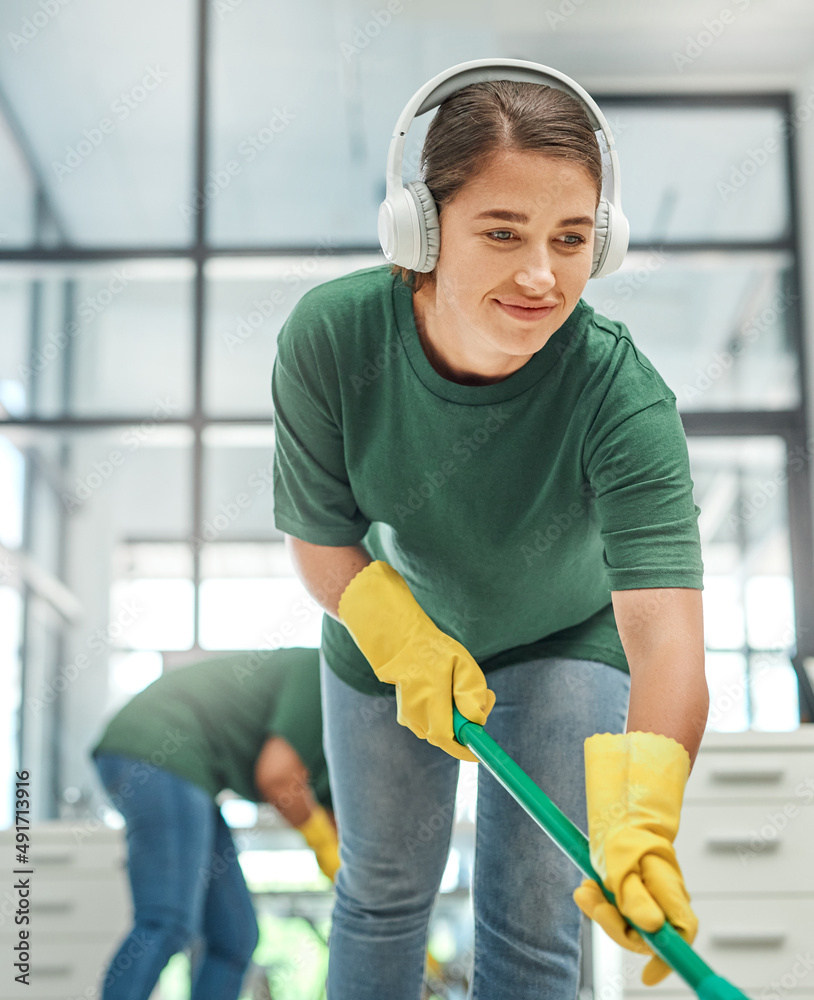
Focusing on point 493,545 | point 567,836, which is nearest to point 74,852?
point 493,545

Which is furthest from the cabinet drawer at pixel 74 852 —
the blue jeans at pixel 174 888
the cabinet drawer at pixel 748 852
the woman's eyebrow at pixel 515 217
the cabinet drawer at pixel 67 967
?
the woman's eyebrow at pixel 515 217

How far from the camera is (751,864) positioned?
6.74 feet

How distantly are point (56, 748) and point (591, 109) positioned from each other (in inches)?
128

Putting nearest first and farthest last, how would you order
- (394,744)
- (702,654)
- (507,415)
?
1. (702,654)
2. (507,415)
3. (394,744)

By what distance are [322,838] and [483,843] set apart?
124cm

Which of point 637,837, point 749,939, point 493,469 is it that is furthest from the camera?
point 749,939

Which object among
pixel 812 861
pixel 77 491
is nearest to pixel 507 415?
pixel 812 861

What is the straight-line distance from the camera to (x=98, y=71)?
150 inches

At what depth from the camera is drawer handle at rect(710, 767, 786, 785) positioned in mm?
2113

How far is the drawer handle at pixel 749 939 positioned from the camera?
2004 mm

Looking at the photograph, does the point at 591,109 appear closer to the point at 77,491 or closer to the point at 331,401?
the point at 331,401

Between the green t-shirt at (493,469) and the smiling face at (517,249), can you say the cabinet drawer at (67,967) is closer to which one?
the green t-shirt at (493,469)

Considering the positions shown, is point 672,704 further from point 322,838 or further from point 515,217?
point 322,838

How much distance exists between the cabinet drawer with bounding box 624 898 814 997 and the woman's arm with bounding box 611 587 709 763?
4.65ft
